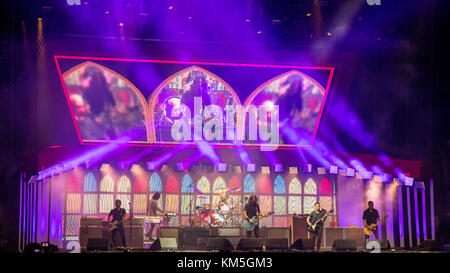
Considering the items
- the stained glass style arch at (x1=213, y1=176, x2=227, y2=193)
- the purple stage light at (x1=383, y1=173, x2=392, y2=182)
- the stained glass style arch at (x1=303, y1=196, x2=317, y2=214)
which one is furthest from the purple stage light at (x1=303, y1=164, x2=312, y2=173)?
the stained glass style arch at (x1=213, y1=176, x2=227, y2=193)

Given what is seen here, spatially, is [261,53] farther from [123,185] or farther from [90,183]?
[90,183]

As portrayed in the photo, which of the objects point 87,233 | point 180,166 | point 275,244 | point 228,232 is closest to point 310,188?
point 180,166

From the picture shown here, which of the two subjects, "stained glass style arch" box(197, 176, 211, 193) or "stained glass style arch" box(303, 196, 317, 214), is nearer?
"stained glass style arch" box(197, 176, 211, 193)

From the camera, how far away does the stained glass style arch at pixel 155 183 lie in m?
21.3

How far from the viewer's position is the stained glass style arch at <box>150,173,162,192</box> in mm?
21297

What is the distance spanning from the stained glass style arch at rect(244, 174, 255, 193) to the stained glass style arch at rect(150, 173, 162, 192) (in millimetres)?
3238

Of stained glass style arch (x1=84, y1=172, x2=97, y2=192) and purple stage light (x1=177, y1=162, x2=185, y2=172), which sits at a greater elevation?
purple stage light (x1=177, y1=162, x2=185, y2=172)


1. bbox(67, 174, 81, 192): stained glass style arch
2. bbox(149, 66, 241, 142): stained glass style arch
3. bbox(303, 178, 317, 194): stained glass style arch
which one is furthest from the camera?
bbox(303, 178, 317, 194): stained glass style arch

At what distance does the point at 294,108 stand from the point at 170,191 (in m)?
5.59

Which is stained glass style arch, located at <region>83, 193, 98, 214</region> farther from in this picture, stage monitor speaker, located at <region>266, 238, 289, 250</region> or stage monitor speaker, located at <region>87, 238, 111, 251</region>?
stage monitor speaker, located at <region>266, 238, 289, 250</region>

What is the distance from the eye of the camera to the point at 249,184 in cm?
2169
